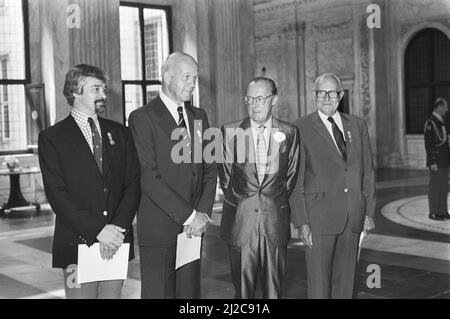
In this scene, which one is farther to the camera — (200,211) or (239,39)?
(239,39)

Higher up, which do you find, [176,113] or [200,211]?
[176,113]

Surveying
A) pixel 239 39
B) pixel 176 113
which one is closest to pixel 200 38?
pixel 239 39

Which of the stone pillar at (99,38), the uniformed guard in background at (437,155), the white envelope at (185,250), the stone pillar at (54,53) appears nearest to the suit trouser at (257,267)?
the white envelope at (185,250)

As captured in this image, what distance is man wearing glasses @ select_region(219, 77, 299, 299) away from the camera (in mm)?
3645

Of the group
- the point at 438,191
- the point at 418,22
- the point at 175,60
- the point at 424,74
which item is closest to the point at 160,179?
the point at 175,60

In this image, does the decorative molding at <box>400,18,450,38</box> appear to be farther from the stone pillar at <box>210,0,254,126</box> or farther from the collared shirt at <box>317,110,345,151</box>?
the collared shirt at <box>317,110,345,151</box>

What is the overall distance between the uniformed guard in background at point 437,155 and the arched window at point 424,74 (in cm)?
900

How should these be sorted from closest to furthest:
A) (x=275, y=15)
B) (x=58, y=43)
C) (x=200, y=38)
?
(x=58, y=43) < (x=200, y=38) < (x=275, y=15)

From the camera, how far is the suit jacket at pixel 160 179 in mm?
3490

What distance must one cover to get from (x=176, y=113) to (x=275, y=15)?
19.8 meters

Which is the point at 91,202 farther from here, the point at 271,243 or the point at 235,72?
the point at 235,72

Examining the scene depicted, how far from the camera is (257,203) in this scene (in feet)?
12.0

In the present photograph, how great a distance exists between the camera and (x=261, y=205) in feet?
12.0

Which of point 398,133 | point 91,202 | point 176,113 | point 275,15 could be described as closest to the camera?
point 91,202
